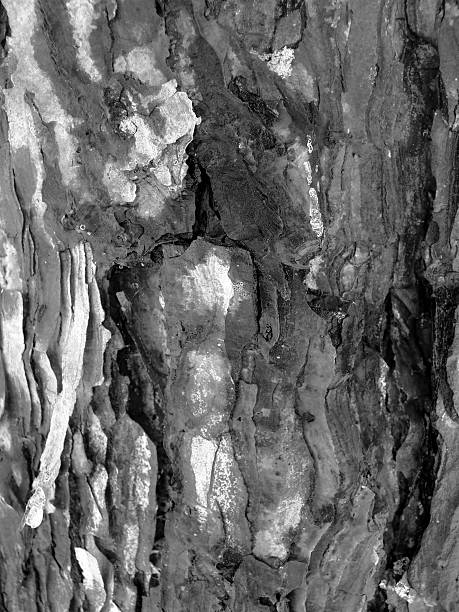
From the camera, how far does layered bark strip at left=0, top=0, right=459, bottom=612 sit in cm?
50

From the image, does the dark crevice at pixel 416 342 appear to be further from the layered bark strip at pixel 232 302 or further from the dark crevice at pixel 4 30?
the dark crevice at pixel 4 30

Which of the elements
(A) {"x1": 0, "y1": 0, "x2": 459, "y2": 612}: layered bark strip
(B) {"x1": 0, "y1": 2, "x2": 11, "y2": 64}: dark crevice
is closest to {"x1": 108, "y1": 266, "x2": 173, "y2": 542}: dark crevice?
(A) {"x1": 0, "y1": 0, "x2": 459, "y2": 612}: layered bark strip

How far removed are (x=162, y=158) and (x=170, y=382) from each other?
0.68ft

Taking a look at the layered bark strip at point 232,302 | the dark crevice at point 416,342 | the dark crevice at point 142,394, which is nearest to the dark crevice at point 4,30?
the layered bark strip at point 232,302

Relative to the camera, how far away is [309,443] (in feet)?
1.89

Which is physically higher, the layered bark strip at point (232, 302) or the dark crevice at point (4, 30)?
the dark crevice at point (4, 30)

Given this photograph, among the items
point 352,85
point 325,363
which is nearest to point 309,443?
point 325,363

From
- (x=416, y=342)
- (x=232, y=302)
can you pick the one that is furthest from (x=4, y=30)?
(x=416, y=342)

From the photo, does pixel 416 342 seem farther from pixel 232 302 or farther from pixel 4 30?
pixel 4 30

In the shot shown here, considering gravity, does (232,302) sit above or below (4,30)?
below

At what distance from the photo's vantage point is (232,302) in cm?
55

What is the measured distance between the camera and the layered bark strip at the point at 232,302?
0.50 m

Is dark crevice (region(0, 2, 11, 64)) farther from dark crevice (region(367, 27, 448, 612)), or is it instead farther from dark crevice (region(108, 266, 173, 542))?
dark crevice (region(367, 27, 448, 612))

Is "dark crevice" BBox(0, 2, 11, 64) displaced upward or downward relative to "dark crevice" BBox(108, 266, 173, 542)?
upward
